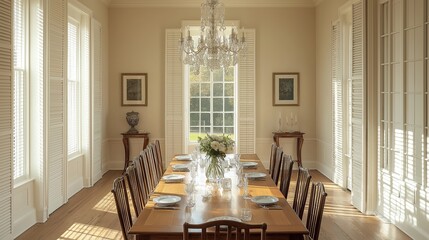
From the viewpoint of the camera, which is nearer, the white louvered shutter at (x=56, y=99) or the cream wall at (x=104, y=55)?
the white louvered shutter at (x=56, y=99)

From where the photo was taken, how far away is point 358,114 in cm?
635

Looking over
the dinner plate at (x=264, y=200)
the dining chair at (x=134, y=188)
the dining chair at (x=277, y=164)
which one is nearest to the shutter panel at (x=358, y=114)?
the dining chair at (x=277, y=164)

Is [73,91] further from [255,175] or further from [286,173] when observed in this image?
[286,173]

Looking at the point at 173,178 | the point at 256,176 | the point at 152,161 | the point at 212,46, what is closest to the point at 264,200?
the point at 256,176

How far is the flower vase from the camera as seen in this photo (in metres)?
4.23

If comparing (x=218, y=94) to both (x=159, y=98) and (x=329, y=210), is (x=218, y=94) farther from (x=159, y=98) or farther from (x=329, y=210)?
(x=329, y=210)

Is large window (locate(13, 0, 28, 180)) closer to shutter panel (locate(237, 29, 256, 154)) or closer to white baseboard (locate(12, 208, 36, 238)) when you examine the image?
white baseboard (locate(12, 208, 36, 238))

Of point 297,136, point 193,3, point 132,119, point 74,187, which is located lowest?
point 74,187

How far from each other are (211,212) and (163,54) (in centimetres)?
660

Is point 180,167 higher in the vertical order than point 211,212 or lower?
higher

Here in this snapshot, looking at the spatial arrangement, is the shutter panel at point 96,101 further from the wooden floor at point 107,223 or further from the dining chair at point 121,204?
the dining chair at point 121,204

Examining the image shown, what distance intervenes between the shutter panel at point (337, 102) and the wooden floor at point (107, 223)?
859mm

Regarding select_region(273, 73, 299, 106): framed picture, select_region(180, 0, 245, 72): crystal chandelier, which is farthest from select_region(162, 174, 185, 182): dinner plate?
select_region(273, 73, 299, 106): framed picture

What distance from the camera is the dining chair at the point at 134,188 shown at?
3.72m
